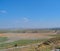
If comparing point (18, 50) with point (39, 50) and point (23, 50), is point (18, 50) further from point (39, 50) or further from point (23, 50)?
point (39, 50)

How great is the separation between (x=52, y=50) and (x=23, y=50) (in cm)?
278

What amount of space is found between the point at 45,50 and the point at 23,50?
8.45 feet

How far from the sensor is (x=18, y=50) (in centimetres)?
1628

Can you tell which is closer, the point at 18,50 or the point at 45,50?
the point at 45,50

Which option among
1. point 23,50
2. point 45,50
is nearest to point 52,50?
point 45,50

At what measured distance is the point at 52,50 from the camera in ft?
49.0

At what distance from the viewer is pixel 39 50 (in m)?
14.4

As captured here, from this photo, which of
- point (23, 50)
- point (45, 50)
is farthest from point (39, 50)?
point (23, 50)

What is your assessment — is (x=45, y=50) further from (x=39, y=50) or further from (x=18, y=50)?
(x=18, y=50)

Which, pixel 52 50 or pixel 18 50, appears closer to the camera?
pixel 52 50

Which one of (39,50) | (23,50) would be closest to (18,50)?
(23,50)

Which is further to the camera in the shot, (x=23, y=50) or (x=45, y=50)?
(x=23, y=50)

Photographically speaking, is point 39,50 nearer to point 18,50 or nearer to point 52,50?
point 52,50

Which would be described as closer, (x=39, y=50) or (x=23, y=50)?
(x=39, y=50)
